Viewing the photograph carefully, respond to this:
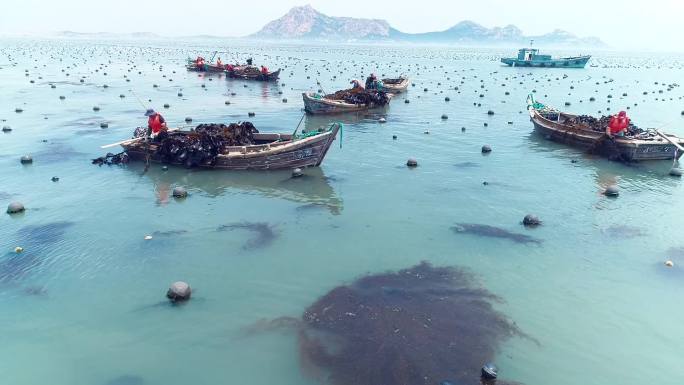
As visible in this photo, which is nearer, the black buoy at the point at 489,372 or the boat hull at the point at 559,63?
the black buoy at the point at 489,372

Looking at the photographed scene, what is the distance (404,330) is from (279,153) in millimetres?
13602

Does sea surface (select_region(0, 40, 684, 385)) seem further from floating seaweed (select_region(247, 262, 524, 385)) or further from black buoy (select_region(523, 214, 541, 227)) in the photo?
floating seaweed (select_region(247, 262, 524, 385))

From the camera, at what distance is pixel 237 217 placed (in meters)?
18.6

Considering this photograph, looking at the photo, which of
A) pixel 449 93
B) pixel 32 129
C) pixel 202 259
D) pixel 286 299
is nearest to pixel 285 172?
pixel 202 259

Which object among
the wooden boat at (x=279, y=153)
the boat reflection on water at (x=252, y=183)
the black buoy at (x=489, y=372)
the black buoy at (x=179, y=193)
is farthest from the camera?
the wooden boat at (x=279, y=153)

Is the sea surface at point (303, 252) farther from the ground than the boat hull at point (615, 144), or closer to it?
closer to it

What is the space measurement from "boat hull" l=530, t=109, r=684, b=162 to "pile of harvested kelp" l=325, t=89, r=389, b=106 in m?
15.8

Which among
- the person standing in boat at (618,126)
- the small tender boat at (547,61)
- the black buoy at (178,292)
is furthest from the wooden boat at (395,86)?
the small tender boat at (547,61)

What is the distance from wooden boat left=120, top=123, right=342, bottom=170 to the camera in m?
23.0

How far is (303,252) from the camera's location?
51.9 ft

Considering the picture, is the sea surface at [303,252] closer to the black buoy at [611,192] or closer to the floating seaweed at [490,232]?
the floating seaweed at [490,232]

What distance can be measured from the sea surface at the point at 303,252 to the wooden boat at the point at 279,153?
0.80 meters

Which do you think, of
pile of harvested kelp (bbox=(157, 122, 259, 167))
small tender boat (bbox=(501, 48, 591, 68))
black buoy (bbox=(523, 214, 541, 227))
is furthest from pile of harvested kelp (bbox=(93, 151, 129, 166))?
small tender boat (bbox=(501, 48, 591, 68))

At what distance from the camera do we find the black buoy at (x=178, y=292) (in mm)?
12789
